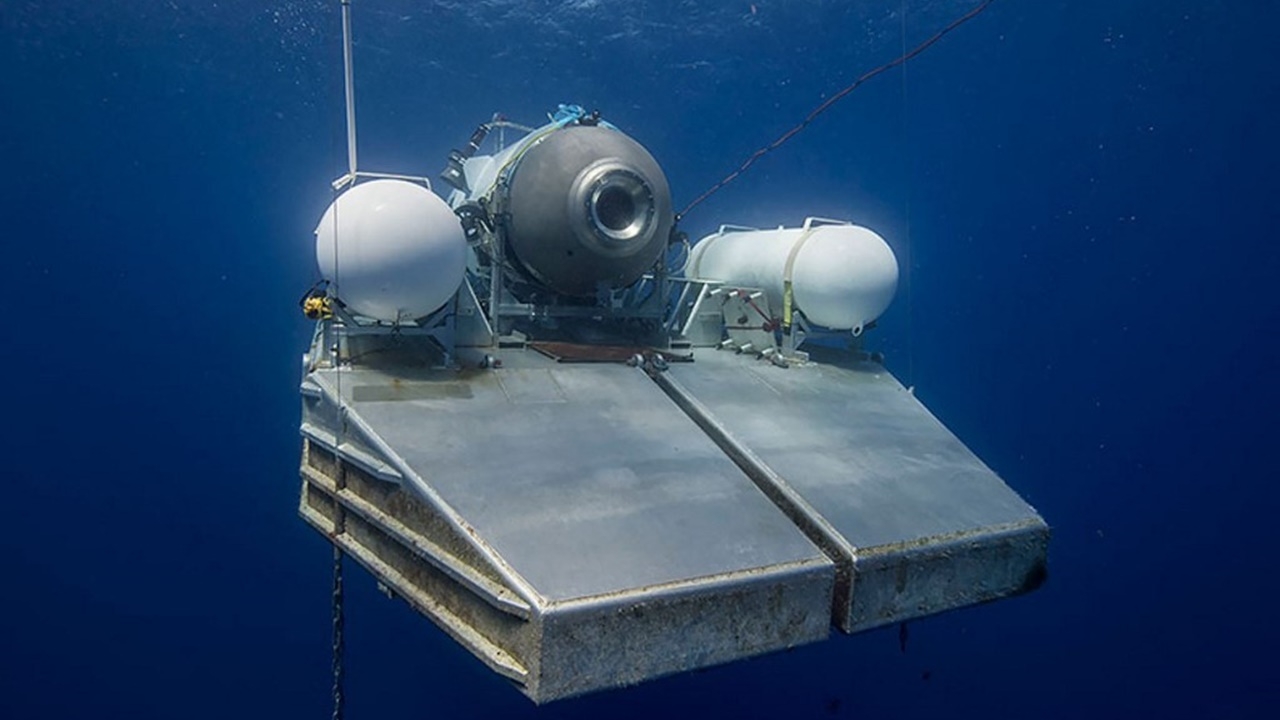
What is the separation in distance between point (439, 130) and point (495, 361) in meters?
20.5

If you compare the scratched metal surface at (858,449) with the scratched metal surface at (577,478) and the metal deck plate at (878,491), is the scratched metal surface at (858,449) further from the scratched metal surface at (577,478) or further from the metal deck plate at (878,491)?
the scratched metal surface at (577,478)

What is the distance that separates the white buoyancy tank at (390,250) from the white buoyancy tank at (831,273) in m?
3.00

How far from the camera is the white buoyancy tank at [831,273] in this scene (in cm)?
557

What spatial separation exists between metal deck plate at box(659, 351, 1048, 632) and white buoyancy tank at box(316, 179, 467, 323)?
69.0 inches

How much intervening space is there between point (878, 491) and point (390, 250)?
10.5 ft

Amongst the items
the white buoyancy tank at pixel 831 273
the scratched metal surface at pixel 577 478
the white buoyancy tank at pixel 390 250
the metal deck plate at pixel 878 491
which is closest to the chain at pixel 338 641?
the scratched metal surface at pixel 577 478

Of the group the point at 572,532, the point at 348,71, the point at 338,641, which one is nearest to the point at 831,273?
the point at 572,532

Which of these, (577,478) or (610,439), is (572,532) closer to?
(577,478)

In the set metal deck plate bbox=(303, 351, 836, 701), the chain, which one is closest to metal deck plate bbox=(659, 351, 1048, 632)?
metal deck plate bbox=(303, 351, 836, 701)

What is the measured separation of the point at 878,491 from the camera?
3.74 m

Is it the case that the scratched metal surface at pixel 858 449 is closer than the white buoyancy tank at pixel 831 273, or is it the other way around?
the scratched metal surface at pixel 858 449

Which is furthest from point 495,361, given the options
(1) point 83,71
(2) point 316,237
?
(1) point 83,71

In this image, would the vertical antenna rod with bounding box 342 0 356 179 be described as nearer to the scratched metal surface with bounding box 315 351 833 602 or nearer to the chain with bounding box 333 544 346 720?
the scratched metal surface with bounding box 315 351 833 602

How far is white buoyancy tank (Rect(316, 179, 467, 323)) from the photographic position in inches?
156
